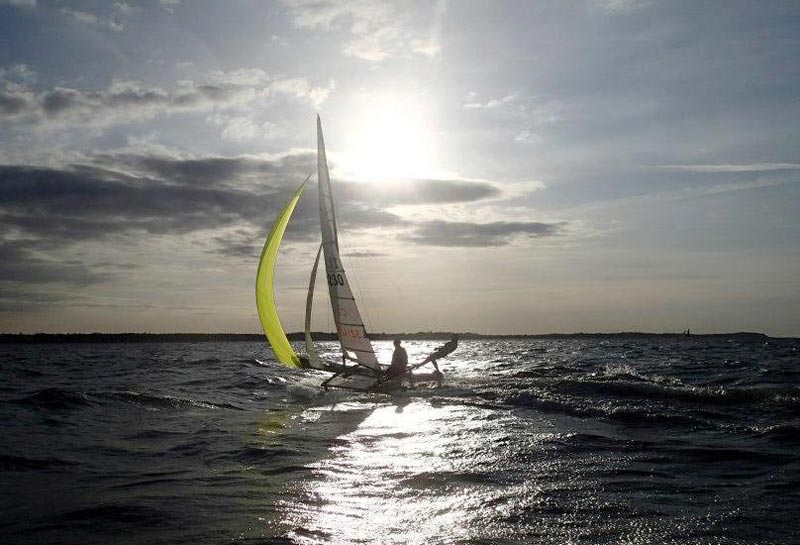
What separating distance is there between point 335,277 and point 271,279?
215 cm

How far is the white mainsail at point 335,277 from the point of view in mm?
20891

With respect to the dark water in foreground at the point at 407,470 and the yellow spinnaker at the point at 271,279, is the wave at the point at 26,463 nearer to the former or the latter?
the dark water in foreground at the point at 407,470

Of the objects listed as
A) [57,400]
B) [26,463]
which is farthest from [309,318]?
A: [26,463]

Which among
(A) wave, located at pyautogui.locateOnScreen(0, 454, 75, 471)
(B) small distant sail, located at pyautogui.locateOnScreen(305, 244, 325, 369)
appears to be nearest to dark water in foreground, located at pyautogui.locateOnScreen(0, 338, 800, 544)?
(A) wave, located at pyautogui.locateOnScreen(0, 454, 75, 471)

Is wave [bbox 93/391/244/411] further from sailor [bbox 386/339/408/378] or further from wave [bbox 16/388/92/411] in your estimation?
sailor [bbox 386/339/408/378]

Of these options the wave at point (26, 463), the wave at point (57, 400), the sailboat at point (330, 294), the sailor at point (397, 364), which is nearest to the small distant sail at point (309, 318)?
the sailboat at point (330, 294)

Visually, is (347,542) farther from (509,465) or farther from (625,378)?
(625,378)

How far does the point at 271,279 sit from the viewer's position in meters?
20.5

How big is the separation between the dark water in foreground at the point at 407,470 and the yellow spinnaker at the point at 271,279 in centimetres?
310

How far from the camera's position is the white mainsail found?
20.9m

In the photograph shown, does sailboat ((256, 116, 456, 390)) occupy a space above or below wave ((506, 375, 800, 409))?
above

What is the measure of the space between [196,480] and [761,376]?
77.4ft

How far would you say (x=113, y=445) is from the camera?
11.9 metres

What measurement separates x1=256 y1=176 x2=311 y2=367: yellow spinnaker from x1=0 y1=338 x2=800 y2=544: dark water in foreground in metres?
3.10
